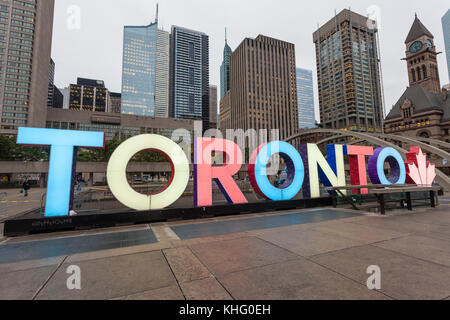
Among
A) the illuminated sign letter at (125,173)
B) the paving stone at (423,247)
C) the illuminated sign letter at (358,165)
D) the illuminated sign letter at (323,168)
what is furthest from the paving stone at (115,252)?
the illuminated sign letter at (358,165)

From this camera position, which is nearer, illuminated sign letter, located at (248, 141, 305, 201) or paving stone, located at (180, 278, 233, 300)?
paving stone, located at (180, 278, 233, 300)

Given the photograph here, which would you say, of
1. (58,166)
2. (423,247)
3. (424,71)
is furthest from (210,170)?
(424,71)

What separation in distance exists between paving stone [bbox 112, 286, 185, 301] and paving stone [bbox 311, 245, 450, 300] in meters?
3.04

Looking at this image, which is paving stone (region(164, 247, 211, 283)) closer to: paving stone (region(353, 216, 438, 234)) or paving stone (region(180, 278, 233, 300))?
paving stone (region(180, 278, 233, 300))

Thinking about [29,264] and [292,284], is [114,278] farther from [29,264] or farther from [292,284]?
[292,284]

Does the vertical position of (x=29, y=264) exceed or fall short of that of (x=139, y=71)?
it falls short

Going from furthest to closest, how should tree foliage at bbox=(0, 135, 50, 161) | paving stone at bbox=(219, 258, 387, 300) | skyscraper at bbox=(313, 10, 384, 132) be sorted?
skyscraper at bbox=(313, 10, 384, 132), tree foliage at bbox=(0, 135, 50, 161), paving stone at bbox=(219, 258, 387, 300)

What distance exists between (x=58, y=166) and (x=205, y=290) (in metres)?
7.76

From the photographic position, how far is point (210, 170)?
10.5 metres

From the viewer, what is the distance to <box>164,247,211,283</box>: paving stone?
4.04 metres

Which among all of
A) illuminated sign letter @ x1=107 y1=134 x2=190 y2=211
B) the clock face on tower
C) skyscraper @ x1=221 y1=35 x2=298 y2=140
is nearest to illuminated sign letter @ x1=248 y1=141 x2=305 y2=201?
illuminated sign letter @ x1=107 y1=134 x2=190 y2=211

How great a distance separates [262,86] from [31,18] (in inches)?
4836
